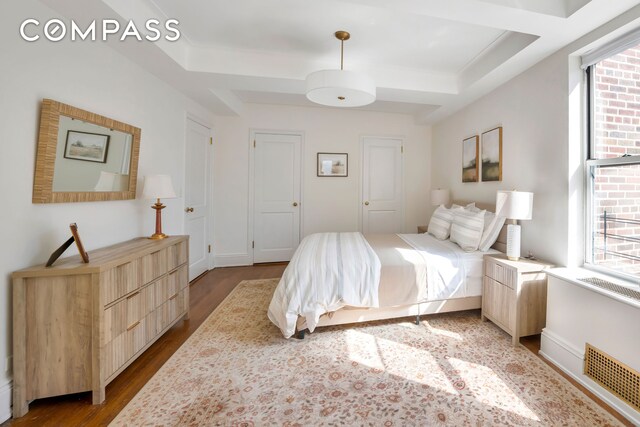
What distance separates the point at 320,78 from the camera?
2.01 metres

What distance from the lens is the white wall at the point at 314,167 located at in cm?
420

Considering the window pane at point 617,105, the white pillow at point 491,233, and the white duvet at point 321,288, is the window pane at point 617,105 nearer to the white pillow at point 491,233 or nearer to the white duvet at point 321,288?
the white pillow at point 491,233

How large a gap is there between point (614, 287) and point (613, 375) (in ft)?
1.73

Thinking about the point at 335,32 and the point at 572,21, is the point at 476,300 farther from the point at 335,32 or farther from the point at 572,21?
the point at 335,32

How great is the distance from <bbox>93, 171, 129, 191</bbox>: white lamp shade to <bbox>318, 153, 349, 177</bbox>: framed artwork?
283 centimetres

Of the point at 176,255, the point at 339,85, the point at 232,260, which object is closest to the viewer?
the point at 339,85

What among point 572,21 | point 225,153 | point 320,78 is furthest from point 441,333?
point 225,153

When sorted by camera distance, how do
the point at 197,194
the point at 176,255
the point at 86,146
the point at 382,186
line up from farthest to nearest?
the point at 382,186 → the point at 197,194 → the point at 176,255 → the point at 86,146

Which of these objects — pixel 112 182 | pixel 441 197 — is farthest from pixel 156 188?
pixel 441 197

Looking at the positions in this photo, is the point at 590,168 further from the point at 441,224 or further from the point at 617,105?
the point at 441,224

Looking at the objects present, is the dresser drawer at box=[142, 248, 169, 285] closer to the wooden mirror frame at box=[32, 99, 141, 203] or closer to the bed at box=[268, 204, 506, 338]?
the wooden mirror frame at box=[32, 99, 141, 203]

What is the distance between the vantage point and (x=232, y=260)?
4258 mm

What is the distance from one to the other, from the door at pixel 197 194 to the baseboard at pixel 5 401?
2071 millimetres

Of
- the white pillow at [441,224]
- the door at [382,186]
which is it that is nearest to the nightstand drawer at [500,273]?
the white pillow at [441,224]
